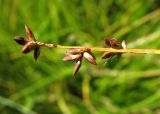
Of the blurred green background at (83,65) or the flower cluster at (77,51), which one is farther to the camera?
the blurred green background at (83,65)

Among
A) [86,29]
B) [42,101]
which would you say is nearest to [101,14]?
[86,29]

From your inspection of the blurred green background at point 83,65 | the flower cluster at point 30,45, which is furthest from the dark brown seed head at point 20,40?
the blurred green background at point 83,65

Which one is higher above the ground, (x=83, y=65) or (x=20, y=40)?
(x=83, y=65)

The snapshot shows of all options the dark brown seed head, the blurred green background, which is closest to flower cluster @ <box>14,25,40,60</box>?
the dark brown seed head

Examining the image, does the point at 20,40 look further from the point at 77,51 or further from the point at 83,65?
the point at 83,65

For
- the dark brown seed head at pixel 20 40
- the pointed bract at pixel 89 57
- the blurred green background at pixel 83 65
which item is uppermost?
the blurred green background at pixel 83 65

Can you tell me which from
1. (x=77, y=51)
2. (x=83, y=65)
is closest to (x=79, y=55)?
(x=77, y=51)

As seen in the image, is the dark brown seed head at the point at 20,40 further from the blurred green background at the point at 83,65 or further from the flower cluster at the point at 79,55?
the blurred green background at the point at 83,65

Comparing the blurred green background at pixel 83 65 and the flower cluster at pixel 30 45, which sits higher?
the blurred green background at pixel 83 65
